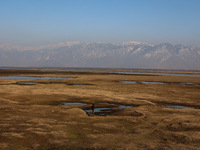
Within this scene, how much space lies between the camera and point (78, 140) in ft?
46.8

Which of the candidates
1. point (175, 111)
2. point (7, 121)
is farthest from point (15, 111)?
point (175, 111)

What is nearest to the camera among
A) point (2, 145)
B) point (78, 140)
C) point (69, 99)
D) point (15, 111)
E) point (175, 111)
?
point (2, 145)

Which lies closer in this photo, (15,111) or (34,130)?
(34,130)

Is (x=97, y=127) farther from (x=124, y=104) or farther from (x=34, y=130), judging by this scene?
(x=124, y=104)

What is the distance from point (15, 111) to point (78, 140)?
30.6 feet

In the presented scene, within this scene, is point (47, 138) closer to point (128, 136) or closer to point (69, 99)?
point (128, 136)

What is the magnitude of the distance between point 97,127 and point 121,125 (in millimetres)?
1835

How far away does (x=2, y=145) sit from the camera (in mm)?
12883

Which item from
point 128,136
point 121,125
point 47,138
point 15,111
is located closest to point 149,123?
point 121,125

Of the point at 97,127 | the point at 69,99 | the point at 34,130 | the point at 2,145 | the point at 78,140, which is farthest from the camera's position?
the point at 69,99

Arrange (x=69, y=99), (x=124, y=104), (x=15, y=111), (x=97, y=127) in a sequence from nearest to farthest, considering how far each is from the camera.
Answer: (x=97, y=127) < (x=15, y=111) < (x=124, y=104) < (x=69, y=99)

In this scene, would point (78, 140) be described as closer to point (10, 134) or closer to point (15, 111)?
point (10, 134)

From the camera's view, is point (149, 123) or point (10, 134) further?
point (149, 123)

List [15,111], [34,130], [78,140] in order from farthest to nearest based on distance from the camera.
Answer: [15,111]
[34,130]
[78,140]
